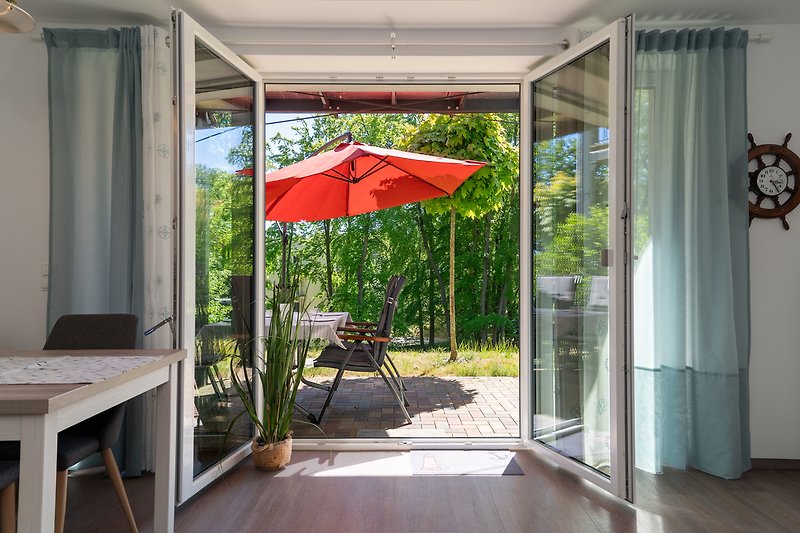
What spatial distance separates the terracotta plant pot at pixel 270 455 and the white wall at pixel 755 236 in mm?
1463

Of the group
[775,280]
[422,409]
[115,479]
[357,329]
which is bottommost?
[422,409]

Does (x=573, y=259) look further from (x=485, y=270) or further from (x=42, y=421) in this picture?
(x=485, y=270)

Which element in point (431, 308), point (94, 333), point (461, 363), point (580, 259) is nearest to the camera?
point (94, 333)

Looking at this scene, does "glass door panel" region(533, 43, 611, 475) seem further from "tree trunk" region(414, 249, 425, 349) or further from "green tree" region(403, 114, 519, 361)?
"tree trunk" region(414, 249, 425, 349)

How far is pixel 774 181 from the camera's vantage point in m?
3.64

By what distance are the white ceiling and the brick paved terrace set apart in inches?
99.7

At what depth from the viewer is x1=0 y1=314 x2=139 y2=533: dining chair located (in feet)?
7.31

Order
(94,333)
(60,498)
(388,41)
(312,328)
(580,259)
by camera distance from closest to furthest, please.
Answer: (60,498) → (94,333) → (580,259) → (388,41) → (312,328)

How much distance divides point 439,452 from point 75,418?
8.34 feet

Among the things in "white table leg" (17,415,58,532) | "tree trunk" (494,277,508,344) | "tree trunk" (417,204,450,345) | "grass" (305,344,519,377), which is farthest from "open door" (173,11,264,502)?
"tree trunk" (494,277,508,344)

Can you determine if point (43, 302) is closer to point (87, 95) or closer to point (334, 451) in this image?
point (87, 95)

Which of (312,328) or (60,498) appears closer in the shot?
(60,498)

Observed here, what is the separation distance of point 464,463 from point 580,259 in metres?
1.40

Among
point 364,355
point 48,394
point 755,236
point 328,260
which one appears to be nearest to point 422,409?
point 364,355
